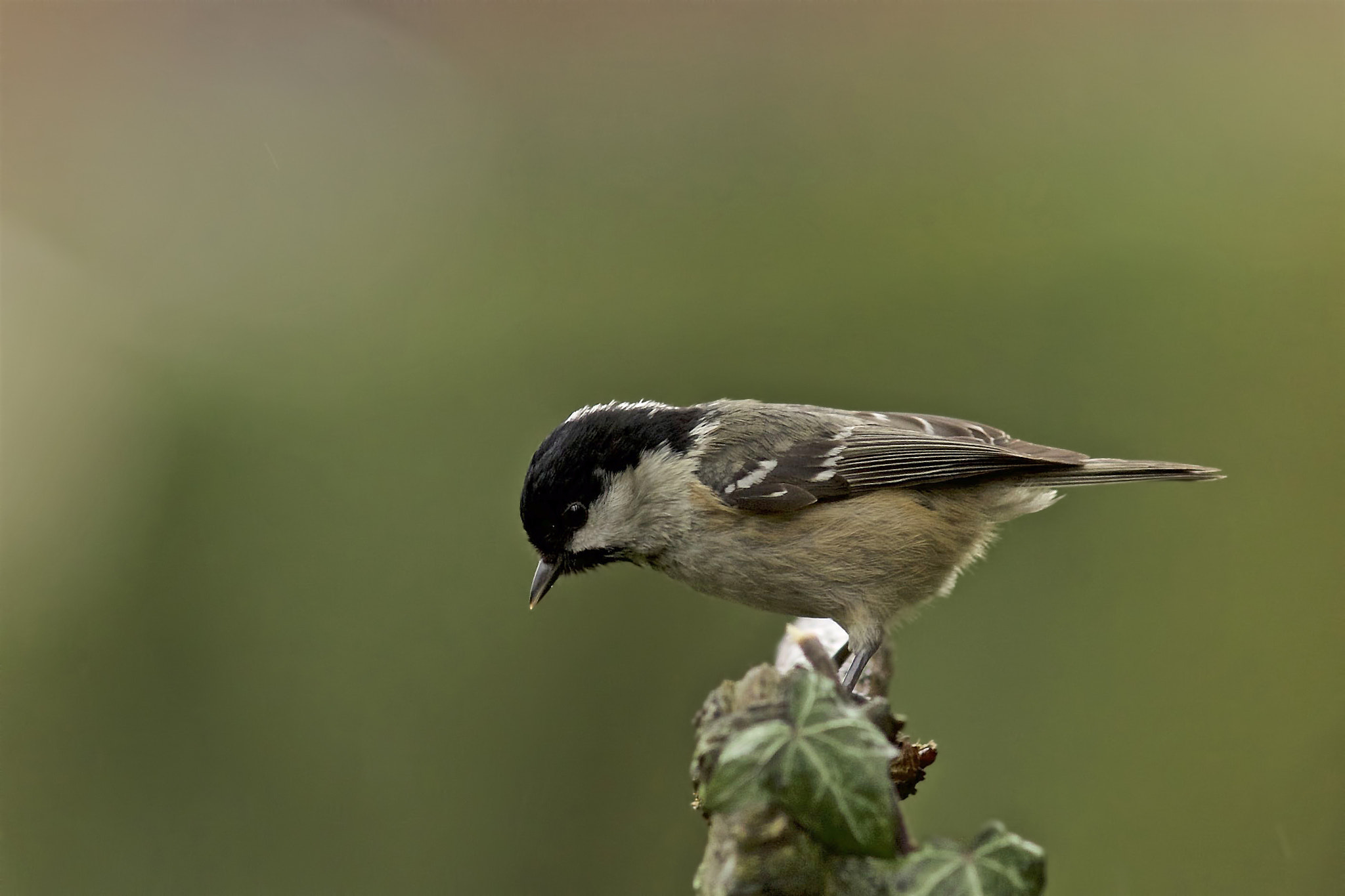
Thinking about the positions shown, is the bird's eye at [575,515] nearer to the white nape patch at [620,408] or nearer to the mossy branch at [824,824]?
the white nape patch at [620,408]

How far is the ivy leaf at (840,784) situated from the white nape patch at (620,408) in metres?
1.06

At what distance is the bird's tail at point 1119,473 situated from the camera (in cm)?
183

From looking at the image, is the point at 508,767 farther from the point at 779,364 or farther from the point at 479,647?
the point at 779,364

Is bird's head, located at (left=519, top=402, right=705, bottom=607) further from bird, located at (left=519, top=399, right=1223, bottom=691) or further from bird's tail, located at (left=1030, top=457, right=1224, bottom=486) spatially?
bird's tail, located at (left=1030, top=457, right=1224, bottom=486)

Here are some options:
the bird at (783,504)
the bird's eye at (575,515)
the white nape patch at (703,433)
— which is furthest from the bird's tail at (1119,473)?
the bird's eye at (575,515)

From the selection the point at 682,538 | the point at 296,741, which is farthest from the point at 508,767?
the point at 682,538

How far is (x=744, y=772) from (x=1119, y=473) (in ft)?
4.37

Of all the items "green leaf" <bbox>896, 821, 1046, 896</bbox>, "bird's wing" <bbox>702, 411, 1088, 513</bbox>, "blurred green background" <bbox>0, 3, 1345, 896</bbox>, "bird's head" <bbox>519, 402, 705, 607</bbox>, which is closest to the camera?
"green leaf" <bbox>896, 821, 1046, 896</bbox>

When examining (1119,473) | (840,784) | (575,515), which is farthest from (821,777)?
(1119,473)

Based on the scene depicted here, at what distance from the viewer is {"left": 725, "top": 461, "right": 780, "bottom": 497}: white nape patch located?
195 cm

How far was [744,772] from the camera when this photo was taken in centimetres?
89

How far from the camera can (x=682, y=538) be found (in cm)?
193

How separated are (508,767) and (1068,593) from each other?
5.47ft

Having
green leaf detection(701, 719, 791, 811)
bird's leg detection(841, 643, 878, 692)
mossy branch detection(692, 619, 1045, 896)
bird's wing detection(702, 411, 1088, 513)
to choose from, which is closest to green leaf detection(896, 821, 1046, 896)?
mossy branch detection(692, 619, 1045, 896)
